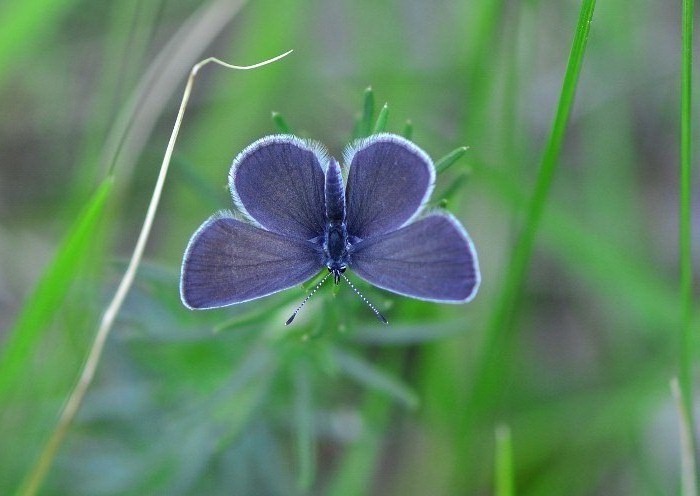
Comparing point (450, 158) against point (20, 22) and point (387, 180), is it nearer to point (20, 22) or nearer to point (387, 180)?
point (387, 180)

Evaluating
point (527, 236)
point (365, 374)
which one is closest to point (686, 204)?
point (527, 236)

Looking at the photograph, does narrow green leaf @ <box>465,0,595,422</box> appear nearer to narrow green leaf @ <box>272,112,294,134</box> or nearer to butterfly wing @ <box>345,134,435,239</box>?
butterfly wing @ <box>345,134,435,239</box>

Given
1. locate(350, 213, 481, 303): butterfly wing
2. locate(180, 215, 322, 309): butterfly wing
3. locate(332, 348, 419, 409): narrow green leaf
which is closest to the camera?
locate(350, 213, 481, 303): butterfly wing

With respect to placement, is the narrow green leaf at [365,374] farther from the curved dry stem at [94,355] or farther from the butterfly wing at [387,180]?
the butterfly wing at [387,180]

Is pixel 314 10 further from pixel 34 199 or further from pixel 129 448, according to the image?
pixel 129 448

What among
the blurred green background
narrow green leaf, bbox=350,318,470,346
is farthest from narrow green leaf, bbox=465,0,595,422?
narrow green leaf, bbox=350,318,470,346
